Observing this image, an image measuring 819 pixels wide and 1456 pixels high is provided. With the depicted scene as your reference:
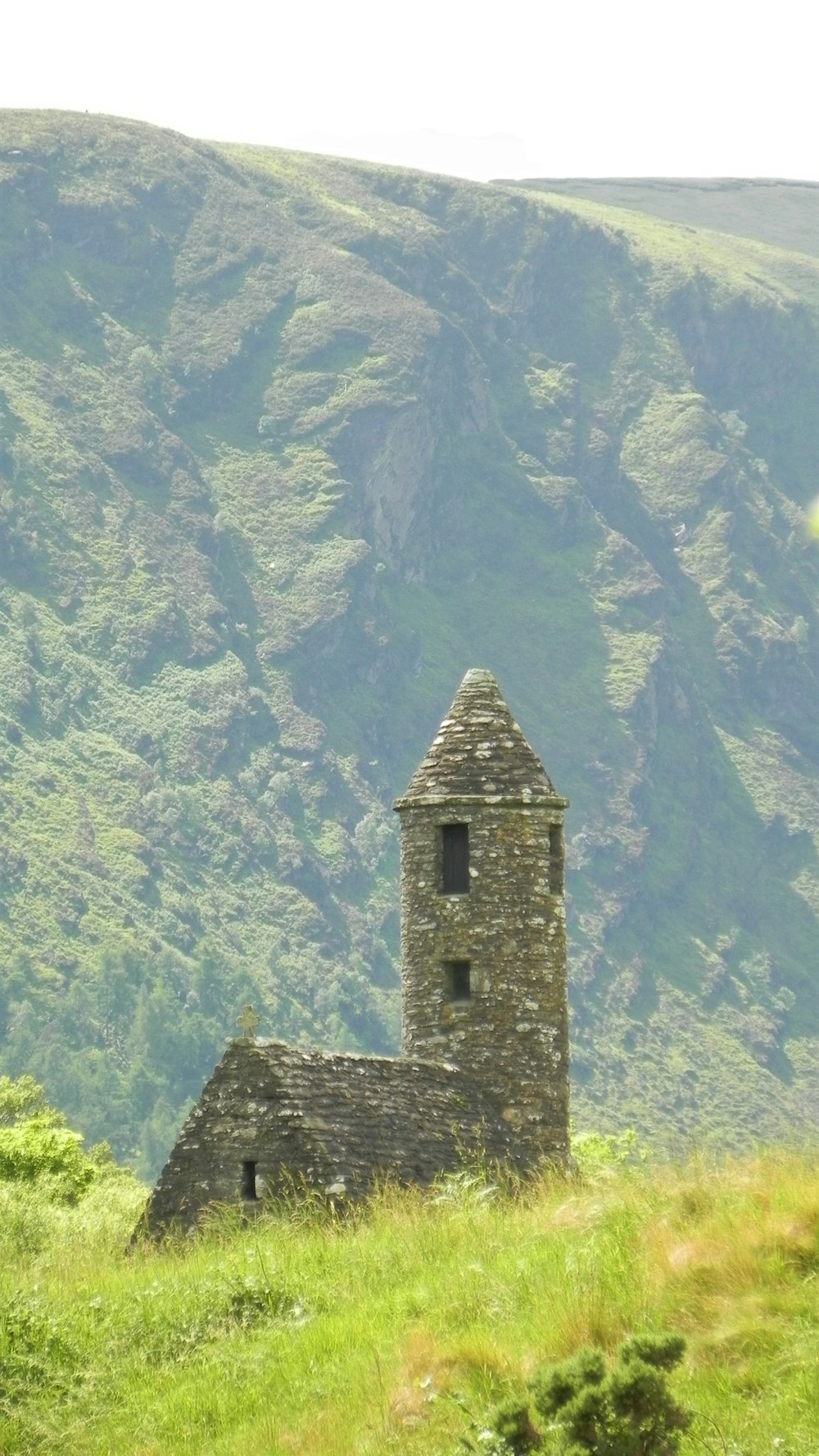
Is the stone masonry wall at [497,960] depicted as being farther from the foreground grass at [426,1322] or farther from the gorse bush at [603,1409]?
the gorse bush at [603,1409]

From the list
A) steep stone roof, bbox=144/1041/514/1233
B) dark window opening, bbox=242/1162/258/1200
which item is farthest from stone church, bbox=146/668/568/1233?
dark window opening, bbox=242/1162/258/1200

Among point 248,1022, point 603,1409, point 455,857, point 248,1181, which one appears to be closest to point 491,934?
point 455,857

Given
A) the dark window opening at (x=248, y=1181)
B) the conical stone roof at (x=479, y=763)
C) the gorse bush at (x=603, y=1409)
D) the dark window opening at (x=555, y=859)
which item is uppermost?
the conical stone roof at (x=479, y=763)

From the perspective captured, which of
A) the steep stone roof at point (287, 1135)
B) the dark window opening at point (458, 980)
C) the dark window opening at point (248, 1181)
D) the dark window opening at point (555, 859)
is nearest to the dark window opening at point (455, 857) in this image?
the dark window opening at point (458, 980)

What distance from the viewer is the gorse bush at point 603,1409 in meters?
13.8

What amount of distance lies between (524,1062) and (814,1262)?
16508 mm

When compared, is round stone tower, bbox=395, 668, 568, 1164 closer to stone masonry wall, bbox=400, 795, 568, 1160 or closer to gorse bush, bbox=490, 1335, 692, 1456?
stone masonry wall, bbox=400, 795, 568, 1160

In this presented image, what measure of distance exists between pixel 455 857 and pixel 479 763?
130 cm

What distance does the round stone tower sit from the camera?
3275cm

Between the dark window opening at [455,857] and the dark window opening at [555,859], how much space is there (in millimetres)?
1134

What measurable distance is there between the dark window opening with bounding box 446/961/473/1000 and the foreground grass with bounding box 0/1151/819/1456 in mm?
10755

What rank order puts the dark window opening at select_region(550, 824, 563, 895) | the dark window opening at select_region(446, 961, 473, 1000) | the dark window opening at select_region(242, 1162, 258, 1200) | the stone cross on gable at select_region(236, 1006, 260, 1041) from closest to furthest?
the dark window opening at select_region(242, 1162, 258, 1200)
the stone cross on gable at select_region(236, 1006, 260, 1041)
the dark window opening at select_region(446, 961, 473, 1000)
the dark window opening at select_region(550, 824, 563, 895)

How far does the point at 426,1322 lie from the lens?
17875mm

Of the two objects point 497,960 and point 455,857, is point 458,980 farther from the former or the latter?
point 455,857
